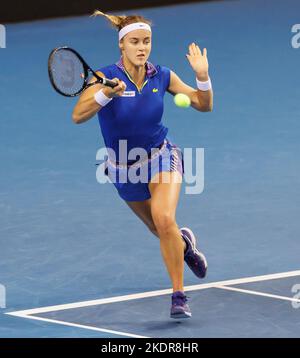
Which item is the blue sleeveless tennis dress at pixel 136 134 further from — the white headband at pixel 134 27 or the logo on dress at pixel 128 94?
the white headband at pixel 134 27

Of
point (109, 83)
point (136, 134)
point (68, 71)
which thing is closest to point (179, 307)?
point (136, 134)

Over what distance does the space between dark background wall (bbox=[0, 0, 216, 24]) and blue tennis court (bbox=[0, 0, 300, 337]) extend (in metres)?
0.57

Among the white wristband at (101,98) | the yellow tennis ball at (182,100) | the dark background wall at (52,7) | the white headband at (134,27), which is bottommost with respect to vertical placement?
the white wristband at (101,98)

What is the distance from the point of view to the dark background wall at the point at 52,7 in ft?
69.0

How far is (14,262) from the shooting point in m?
11.8

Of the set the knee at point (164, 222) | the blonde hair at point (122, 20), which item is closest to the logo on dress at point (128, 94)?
the blonde hair at point (122, 20)

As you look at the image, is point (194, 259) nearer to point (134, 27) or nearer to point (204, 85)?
point (204, 85)

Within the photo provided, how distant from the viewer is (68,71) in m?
10.4

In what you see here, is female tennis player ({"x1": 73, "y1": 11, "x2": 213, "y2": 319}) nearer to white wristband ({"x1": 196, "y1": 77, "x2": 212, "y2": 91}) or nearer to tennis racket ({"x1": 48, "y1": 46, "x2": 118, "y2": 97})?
white wristband ({"x1": 196, "y1": 77, "x2": 212, "y2": 91})

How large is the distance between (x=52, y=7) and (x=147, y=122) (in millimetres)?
11035

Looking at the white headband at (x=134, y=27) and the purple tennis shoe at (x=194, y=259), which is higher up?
the white headband at (x=134, y=27)

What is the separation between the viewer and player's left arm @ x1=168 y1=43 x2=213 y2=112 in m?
10.6

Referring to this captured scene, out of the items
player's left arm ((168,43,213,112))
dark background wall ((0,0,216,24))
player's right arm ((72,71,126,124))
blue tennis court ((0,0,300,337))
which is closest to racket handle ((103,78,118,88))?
player's right arm ((72,71,126,124))

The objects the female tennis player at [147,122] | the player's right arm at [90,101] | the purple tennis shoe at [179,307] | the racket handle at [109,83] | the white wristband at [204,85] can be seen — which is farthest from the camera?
the white wristband at [204,85]
